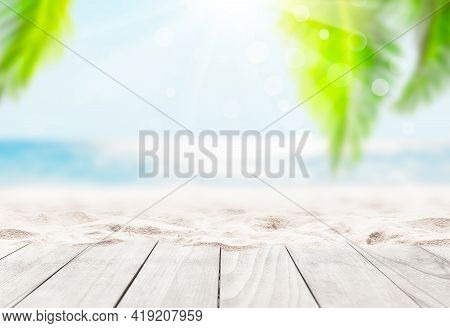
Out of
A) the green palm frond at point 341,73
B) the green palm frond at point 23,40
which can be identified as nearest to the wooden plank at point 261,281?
the green palm frond at point 341,73

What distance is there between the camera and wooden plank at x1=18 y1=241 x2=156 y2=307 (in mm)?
1088

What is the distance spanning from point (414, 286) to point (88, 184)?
8272 millimetres

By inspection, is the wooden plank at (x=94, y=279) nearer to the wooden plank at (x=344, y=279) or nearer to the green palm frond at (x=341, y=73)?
the wooden plank at (x=344, y=279)

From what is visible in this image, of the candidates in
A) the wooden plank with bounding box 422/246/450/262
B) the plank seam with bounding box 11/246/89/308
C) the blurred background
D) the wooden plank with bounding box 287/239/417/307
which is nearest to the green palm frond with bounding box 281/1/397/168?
the blurred background

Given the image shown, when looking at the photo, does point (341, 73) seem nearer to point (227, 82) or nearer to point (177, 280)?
point (177, 280)

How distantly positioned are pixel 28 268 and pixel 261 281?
595mm

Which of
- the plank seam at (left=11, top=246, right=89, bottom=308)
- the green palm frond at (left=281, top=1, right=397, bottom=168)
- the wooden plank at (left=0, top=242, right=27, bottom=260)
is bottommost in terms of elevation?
the plank seam at (left=11, top=246, right=89, bottom=308)

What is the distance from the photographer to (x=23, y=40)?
2.79 metres

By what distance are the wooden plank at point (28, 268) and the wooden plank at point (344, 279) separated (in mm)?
624

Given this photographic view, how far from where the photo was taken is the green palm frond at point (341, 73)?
3.01 m

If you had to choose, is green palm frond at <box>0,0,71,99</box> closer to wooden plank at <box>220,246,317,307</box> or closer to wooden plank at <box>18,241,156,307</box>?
wooden plank at <box>18,241,156,307</box>

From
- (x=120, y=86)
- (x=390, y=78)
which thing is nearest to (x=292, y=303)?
(x=390, y=78)

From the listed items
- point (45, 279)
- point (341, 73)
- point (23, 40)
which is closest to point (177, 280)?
point (45, 279)

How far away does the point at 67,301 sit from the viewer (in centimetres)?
108
